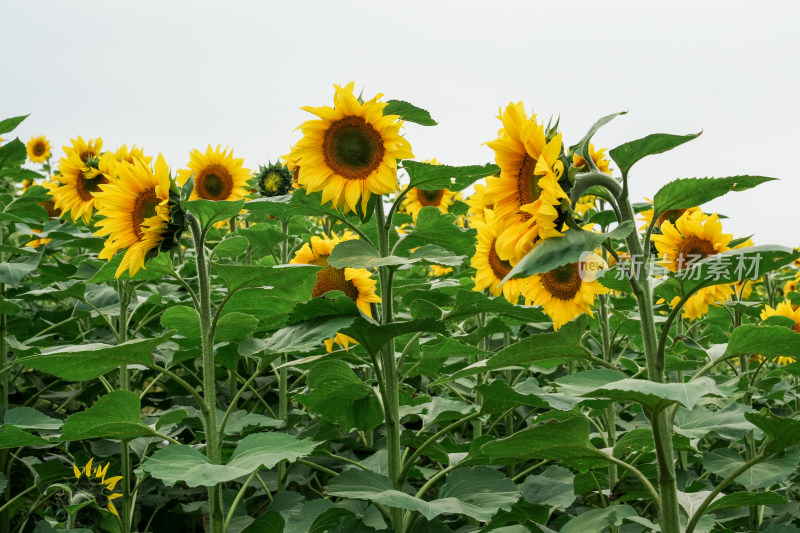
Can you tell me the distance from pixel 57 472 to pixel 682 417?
2.27 metres

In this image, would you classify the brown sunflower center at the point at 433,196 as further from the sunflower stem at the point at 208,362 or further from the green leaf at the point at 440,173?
the sunflower stem at the point at 208,362

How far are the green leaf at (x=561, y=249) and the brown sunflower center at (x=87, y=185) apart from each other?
2720mm

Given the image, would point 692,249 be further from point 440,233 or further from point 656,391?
point 656,391

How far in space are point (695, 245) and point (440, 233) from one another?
0.83 metres

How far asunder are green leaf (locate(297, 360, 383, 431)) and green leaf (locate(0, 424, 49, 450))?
0.86 m

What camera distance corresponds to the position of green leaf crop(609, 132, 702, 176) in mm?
1368

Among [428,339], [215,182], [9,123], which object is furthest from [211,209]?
[9,123]

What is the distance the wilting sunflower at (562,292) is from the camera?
6.46ft

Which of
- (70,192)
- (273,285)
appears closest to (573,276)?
(273,285)

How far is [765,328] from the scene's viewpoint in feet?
4.55

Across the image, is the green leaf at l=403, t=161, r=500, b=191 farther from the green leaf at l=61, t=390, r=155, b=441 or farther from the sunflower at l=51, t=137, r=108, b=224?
the sunflower at l=51, t=137, r=108, b=224

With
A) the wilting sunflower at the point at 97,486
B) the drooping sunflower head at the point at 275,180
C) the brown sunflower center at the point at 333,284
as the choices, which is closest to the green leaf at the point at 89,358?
the brown sunflower center at the point at 333,284

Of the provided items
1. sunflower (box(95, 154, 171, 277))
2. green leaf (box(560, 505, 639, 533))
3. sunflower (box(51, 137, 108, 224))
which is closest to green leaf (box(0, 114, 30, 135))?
sunflower (box(51, 137, 108, 224))

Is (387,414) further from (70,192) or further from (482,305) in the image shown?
(70,192)
